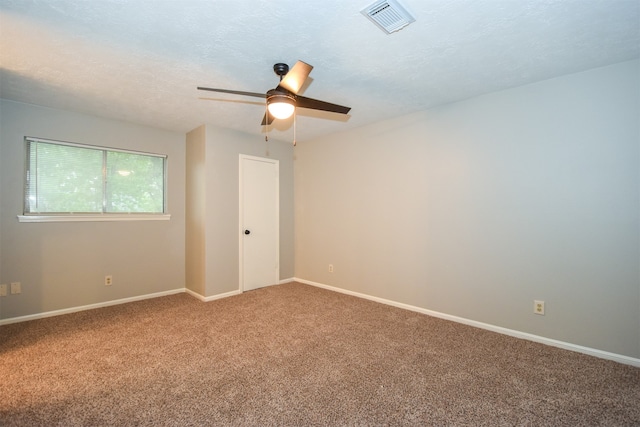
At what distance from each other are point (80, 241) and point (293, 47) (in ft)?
11.6

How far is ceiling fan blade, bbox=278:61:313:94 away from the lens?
1.96 metres

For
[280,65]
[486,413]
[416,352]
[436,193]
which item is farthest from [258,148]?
[486,413]

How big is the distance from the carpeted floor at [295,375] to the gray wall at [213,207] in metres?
0.92

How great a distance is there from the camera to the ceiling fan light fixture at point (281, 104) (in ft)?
7.34

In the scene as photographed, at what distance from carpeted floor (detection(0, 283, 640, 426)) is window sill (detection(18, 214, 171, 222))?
117 centimetres

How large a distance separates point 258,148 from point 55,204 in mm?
2659

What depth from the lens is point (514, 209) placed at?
2.93m

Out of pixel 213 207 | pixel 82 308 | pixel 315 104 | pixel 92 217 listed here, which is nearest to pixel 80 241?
pixel 92 217

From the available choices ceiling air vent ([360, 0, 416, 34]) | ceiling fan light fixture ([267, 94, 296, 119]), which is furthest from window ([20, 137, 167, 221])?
ceiling air vent ([360, 0, 416, 34])

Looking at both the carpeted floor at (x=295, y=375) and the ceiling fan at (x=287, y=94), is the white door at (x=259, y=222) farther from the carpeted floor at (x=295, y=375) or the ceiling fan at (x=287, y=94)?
the ceiling fan at (x=287, y=94)

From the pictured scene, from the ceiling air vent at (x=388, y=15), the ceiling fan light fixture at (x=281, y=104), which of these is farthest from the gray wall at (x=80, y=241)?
the ceiling air vent at (x=388, y=15)

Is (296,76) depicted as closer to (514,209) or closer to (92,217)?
(514,209)

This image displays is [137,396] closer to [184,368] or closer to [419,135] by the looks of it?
[184,368]

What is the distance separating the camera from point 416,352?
8.52ft
